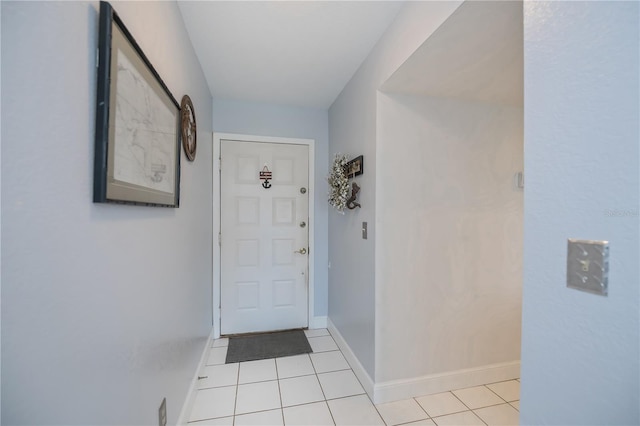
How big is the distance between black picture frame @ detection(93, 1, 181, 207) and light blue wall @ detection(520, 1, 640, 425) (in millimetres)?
1183

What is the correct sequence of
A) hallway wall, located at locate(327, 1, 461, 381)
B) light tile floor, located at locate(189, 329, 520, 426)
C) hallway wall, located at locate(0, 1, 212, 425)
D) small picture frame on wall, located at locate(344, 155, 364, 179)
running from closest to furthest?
1. hallway wall, located at locate(0, 1, 212, 425)
2. hallway wall, located at locate(327, 1, 461, 381)
3. light tile floor, located at locate(189, 329, 520, 426)
4. small picture frame on wall, located at locate(344, 155, 364, 179)

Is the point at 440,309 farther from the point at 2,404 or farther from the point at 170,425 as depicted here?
the point at 2,404

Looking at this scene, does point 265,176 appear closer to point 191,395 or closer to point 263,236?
point 263,236

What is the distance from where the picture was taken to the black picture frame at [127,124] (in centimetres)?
68

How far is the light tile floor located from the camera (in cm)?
159

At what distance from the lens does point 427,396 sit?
71.4 inches

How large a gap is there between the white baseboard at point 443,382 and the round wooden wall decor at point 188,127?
201 cm

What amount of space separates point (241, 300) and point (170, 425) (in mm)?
1406

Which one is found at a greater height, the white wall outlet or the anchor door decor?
the anchor door decor

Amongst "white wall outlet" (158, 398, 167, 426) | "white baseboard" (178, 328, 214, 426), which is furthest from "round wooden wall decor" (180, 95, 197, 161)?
"white baseboard" (178, 328, 214, 426)

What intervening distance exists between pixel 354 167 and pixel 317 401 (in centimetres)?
170

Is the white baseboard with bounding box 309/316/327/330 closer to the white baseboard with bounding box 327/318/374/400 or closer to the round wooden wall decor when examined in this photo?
the white baseboard with bounding box 327/318/374/400

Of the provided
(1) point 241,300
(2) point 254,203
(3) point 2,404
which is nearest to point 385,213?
(2) point 254,203

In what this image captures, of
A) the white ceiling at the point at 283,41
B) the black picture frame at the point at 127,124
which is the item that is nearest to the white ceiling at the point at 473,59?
the white ceiling at the point at 283,41
